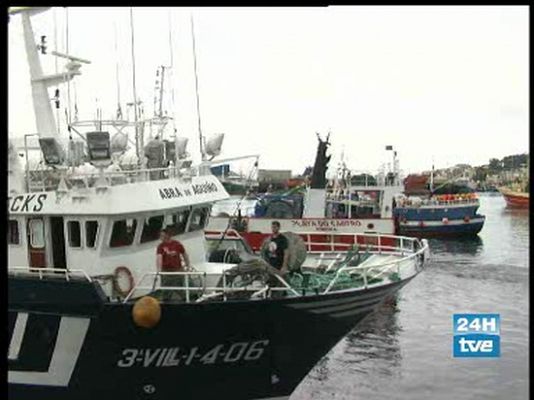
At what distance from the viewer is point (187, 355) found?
436 inches

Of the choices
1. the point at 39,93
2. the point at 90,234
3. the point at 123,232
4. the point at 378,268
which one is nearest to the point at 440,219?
the point at 378,268

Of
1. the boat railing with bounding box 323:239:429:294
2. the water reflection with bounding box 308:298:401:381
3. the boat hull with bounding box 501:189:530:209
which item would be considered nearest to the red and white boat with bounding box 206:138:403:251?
the water reflection with bounding box 308:298:401:381

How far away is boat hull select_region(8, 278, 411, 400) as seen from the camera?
34.9 ft

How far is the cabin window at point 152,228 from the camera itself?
11.9m

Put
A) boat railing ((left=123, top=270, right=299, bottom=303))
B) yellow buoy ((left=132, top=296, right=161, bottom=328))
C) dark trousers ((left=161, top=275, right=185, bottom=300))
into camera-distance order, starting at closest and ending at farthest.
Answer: yellow buoy ((left=132, top=296, right=161, bottom=328)), boat railing ((left=123, top=270, right=299, bottom=303)), dark trousers ((left=161, top=275, right=185, bottom=300))

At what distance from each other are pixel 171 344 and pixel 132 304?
1.01 m

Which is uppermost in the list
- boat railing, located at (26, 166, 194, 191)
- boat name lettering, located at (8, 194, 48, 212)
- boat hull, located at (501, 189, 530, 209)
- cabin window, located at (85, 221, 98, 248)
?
boat railing, located at (26, 166, 194, 191)

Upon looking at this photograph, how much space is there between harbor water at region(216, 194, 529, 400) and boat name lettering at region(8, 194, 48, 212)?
7.33 meters

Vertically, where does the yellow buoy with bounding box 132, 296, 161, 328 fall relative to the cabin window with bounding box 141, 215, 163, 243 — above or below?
below

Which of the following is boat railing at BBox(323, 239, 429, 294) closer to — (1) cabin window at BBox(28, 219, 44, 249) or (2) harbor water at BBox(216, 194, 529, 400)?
(2) harbor water at BBox(216, 194, 529, 400)

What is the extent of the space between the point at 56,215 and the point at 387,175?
3421 cm

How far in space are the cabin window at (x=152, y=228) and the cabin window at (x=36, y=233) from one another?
174 cm

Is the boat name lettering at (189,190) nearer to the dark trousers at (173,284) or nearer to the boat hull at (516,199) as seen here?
the dark trousers at (173,284)

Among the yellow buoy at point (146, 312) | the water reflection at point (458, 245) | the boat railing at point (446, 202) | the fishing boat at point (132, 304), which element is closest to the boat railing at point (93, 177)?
the fishing boat at point (132, 304)
